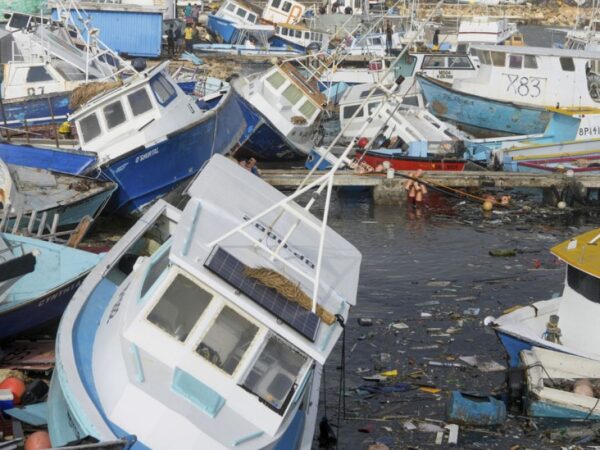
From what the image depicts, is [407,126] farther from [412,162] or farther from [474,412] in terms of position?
[474,412]

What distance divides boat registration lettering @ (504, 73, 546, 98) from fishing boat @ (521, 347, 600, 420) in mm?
20378

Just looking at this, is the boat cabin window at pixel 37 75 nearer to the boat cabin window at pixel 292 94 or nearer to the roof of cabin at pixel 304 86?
the roof of cabin at pixel 304 86

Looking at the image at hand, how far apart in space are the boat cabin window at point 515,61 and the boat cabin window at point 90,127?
16410 millimetres

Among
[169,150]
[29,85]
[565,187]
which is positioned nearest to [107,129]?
[169,150]

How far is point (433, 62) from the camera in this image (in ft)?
138

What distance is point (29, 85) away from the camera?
30906mm

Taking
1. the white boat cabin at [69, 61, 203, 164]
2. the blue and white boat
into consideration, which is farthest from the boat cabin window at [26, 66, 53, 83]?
the blue and white boat

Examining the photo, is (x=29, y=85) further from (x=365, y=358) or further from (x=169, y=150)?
(x=365, y=358)

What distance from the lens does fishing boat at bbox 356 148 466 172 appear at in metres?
29.2

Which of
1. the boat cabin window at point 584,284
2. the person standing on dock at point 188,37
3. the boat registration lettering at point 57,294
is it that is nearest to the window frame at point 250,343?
the boat registration lettering at point 57,294

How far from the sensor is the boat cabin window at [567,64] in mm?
34000

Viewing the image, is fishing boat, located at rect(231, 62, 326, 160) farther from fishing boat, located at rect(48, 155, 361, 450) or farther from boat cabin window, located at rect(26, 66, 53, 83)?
fishing boat, located at rect(48, 155, 361, 450)

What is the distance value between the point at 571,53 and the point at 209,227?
25.1 metres

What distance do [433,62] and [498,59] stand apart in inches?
270
